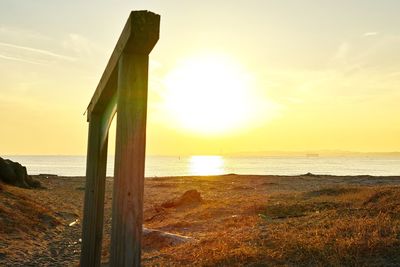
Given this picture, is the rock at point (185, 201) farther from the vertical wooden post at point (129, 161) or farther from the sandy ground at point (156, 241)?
the vertical wooden post at point (129, 161)

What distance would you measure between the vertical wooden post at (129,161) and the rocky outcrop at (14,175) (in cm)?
2114

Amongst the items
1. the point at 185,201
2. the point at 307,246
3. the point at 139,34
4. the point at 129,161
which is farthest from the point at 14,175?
the point at 139,34

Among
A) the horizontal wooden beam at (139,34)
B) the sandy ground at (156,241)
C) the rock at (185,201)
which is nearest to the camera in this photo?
the horizontal wooden beam at (139,34)

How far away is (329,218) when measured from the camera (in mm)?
9164

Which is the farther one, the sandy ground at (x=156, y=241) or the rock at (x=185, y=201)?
the rock at (x=185, y=201)

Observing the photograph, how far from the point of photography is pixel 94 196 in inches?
234

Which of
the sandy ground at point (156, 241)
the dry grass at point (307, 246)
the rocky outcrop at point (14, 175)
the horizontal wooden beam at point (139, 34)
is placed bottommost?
the sandy ground at point (156, 241)

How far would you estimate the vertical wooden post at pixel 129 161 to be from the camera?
3.27 meters

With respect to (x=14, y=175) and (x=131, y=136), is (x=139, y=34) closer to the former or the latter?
(x=131, y=136)

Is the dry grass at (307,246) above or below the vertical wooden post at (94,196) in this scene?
below

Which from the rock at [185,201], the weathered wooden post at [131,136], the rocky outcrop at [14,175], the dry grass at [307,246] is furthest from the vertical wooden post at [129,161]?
the rocky outcrop at [14,175]

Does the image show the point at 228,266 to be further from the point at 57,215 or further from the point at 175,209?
the point at 175,209

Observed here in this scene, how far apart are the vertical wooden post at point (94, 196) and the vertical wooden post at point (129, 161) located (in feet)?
8.49

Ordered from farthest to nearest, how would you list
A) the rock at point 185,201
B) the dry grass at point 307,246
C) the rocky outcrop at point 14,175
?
1. the rocky outcrop at point 14,175
2. the rock at point 185,201
3. the dry grass at point 307,246
